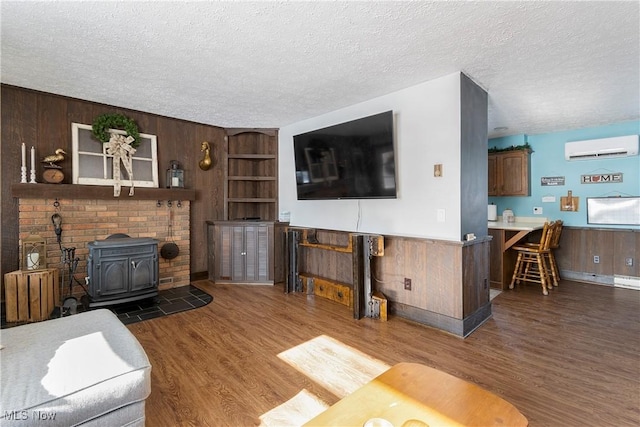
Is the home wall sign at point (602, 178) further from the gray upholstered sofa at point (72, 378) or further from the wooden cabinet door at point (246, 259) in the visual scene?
the gray upholstered sofa at point (72, 378)

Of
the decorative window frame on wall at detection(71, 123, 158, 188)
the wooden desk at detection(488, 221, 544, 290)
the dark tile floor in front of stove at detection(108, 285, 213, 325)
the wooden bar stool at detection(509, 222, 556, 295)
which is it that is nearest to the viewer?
the dark tile floor in front of stove at detection(108, 285, 213, 325)

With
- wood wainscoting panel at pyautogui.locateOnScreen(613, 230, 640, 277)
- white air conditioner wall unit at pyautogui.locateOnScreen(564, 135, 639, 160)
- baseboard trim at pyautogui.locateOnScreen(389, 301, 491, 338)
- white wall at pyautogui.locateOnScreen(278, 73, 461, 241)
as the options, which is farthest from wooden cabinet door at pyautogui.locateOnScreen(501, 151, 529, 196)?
white wall at pyautogui.locateOnScreen(278, 73, 461, 241)

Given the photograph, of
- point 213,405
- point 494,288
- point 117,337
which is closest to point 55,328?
point 117,337

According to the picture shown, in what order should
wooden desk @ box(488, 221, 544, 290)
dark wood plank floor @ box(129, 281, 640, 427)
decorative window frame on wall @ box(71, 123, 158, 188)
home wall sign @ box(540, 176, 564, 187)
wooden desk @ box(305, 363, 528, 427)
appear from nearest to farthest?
wooden desk @ box(305, 363, 528, 427)
dark wood plank floor @ box(129, 281, 640, 427)
decorative window frame on wall @ box(71, 123, 158, 188)
wooden desk @ box(488, 221, 544, 290)
home wall sign @ box(540, 176, 564, 187)

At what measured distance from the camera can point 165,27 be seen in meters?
2.07

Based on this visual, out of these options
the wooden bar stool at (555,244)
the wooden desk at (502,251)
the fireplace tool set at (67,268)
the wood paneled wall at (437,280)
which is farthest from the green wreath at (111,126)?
the wooden bar stool at (555,244)

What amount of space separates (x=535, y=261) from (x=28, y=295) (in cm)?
612

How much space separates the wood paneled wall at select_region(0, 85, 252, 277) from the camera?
3.17 metres

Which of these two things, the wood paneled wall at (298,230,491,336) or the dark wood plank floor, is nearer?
the dark wood plank floor

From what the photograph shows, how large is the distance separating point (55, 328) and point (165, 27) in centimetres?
203

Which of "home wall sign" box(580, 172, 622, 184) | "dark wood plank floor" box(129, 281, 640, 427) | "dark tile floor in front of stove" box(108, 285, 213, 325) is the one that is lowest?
"dark wood plank floor" box(129, 281, 640, 427)

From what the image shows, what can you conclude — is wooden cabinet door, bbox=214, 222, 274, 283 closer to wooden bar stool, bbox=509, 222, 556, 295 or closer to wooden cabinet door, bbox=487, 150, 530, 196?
wooden bar stool, bbox=509, 222, 556, 295

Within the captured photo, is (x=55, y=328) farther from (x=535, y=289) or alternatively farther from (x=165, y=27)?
(x=535, y=289)

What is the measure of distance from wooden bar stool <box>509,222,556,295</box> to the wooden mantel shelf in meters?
4.86
